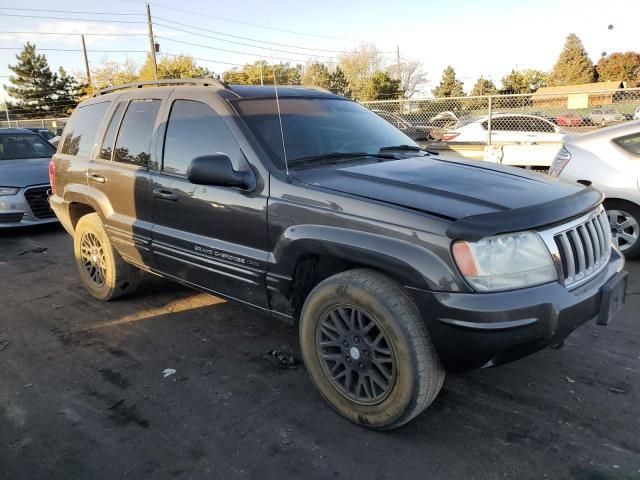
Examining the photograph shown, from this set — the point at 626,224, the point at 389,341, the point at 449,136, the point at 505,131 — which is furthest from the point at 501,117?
the point at 389,341

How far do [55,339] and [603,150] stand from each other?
18.8 feet

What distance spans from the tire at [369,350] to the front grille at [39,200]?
6.45 m

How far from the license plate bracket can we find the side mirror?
6.79 feet

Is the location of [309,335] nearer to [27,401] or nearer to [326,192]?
[326,192]

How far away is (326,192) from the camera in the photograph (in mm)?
2824

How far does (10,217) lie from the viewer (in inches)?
298

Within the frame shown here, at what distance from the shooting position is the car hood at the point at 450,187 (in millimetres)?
2555

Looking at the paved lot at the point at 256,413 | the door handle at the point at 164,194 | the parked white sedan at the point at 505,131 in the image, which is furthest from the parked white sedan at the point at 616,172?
the parked white sedan at the point at 505,131

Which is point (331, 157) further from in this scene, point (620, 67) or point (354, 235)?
point (620, 67)

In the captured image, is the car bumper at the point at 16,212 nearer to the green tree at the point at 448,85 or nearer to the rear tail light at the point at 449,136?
the rear tail light at the point at 449,136

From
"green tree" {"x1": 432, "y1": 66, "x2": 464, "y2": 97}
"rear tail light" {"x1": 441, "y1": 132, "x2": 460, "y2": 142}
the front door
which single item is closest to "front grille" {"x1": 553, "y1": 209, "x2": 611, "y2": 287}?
the front door

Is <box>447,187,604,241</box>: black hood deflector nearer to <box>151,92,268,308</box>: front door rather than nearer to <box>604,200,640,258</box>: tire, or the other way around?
<box>151,92,268,308</box>: front door

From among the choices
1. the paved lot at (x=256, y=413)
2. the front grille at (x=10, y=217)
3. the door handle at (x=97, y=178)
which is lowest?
the paved lot at (x=256, y=413)

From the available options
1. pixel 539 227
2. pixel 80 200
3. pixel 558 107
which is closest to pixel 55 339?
pixel 80 200
